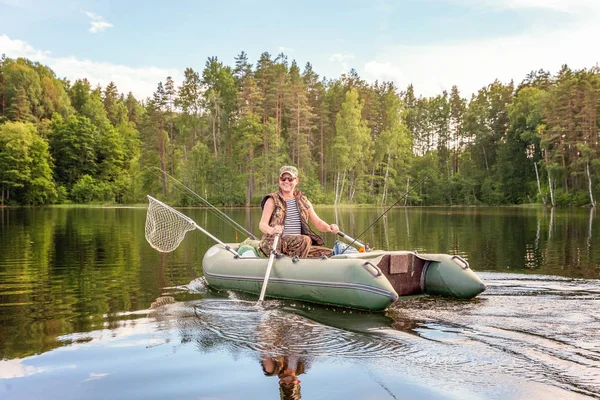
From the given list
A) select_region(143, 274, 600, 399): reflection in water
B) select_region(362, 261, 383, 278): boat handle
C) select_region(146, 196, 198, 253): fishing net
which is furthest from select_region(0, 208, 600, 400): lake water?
select_region(146, 196, 198, 253): fishing net

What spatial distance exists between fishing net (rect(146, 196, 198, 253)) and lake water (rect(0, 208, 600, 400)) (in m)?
0.67

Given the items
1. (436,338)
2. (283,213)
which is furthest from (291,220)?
(436,338)

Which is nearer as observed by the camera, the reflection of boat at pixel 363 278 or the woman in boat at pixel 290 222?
the reflection of boat at pixel 363 278

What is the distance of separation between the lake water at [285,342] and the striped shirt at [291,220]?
3.96 ft

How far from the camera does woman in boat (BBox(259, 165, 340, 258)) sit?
8.38 meters

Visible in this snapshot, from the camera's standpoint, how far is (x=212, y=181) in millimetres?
52375

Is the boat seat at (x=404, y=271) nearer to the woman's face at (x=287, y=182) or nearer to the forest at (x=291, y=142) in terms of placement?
the woman's face at (x=287, y=182)

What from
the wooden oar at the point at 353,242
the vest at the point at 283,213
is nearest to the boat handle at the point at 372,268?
the wooden oar at the point at 353,242

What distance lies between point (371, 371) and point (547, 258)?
8.75m

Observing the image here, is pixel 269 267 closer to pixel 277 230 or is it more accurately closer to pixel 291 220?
pixel 277 230

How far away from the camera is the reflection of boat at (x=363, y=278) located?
672cm

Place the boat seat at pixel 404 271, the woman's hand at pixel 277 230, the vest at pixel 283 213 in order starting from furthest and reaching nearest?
the vest at pixel 283 213 → the woman's hand at pixel 277 230 → the boat seat at pixel 404 271

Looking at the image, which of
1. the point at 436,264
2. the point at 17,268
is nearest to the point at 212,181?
the point at 17,268

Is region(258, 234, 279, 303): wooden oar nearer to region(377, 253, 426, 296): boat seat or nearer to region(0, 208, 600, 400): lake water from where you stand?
region(0, 208, 600, 400): lake water
